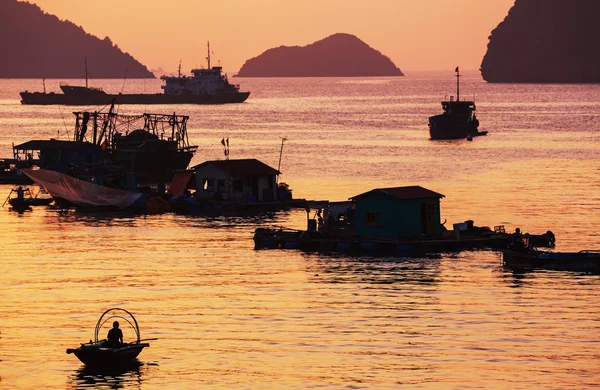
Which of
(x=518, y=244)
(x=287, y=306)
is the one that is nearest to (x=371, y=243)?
(x=518, y=244)

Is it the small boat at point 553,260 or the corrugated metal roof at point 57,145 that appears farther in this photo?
the corrugated metal roof at point 57,145

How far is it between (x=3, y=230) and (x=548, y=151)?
8455 centimetres

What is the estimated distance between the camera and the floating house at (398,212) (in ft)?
211

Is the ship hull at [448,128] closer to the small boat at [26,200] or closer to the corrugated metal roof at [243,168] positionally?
Answer: the small boat at [26,200]

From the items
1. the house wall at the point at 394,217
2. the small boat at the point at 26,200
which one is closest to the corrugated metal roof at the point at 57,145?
the small boat at the point at 26,200

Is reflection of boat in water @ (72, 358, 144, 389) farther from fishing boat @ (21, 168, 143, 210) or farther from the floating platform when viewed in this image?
fishing boat @ (21, 168, 143, 210)

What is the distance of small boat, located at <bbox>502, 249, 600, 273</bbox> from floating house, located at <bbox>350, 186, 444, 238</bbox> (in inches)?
206

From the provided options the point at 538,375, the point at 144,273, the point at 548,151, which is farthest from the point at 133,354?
the point at 548,151

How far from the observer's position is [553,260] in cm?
6012

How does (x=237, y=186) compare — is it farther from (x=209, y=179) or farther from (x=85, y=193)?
(x=85, y=193)

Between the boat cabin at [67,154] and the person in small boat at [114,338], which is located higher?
the boat cabin at [67,154]

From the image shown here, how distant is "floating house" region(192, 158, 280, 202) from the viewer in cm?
8419

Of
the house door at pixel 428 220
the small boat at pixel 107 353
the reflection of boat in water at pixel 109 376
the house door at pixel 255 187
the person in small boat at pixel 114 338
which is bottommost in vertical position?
the reflection of boat in water at pixel 109 376

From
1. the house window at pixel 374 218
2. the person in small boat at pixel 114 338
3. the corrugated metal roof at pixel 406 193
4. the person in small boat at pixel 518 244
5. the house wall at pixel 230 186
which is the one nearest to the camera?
the person in small boat at pixel 114 338
